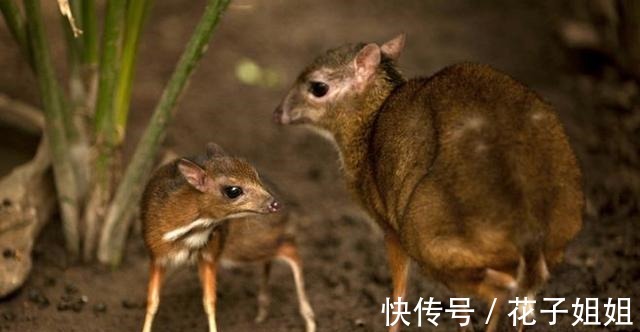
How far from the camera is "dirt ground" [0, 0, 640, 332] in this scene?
6039 mm

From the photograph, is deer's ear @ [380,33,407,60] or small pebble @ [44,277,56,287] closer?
deer's ear @ [380,33,407,60]

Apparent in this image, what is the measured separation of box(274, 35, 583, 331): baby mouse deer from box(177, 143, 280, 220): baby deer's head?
57 cm

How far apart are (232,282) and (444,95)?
6.74 ft

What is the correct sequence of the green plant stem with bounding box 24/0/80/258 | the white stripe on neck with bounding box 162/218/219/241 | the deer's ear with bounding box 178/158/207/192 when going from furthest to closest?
the green plant stem with bounding box 24/0/80/258
the white stripe on neck with bounding box 162/218/219/241
the deer's ear with bounding box 178/158/207/192

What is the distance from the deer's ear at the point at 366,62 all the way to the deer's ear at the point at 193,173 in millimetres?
876

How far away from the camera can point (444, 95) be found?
15.9 feet

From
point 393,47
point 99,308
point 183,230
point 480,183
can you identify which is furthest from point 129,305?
point 480,183

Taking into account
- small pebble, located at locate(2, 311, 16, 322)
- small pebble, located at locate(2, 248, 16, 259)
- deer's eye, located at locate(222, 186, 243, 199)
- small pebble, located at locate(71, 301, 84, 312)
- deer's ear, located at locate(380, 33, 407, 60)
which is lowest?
small pebble, located at locate(71, 301, 84, 312)

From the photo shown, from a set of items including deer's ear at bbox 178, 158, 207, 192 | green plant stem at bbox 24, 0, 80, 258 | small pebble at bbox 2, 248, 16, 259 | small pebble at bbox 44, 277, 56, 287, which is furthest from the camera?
small pebble at bbox 44, 277, 56, 287

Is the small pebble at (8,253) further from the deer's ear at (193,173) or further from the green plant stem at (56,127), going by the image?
the deer's ear at (193,173)

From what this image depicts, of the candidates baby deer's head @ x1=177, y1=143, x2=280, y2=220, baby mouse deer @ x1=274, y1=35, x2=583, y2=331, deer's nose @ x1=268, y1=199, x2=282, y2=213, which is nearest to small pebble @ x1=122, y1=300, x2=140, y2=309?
baby deer's head @ x1=177, y1=143, x2=280, y2=220

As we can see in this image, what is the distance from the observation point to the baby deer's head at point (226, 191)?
17.9 ft

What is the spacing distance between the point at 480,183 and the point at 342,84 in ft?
4.78

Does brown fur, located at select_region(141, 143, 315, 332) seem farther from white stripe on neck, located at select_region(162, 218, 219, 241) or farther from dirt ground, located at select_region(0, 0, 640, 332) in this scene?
dirt ground, located at select_region(0, 0, 640, 332)
